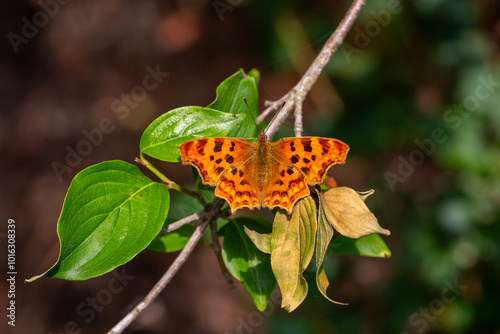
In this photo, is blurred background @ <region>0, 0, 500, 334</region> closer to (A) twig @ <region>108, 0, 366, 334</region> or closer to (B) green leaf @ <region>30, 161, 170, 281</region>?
(A) twig @ <region>108, 0, 366, 334</region>

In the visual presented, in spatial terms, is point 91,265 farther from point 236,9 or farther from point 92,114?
point 236,9

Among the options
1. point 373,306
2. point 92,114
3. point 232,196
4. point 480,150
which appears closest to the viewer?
point 232,196

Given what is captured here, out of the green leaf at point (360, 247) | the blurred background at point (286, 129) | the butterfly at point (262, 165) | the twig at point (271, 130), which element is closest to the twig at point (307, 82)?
the twig at point (271, 130)

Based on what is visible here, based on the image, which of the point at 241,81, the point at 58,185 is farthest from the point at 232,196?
the point at 58,185

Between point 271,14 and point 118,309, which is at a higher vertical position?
point 271,14

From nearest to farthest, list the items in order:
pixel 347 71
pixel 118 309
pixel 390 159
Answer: pixel 347 71 → pixel 390 159 → pixel 118 309

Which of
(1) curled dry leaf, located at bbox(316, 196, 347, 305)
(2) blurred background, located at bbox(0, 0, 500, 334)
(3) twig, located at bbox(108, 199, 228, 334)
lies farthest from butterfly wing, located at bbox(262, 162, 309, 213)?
(2) blurred background, located at bbox(0, 0, 500, 334)

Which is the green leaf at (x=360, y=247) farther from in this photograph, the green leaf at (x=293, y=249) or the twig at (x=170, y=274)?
the twig at (x=170, y=274)
